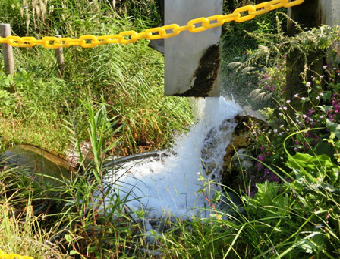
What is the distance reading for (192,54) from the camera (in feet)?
12.7

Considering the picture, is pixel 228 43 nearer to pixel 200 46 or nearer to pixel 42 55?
pixel 42 55

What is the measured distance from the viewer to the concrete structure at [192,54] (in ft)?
12.3

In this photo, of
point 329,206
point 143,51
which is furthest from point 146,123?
point 329,206

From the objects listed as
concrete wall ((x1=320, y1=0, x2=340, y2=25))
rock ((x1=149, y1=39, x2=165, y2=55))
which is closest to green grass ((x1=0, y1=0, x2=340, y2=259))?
concrete wall ((x1=320, y1=0, x2=340, y2=25))

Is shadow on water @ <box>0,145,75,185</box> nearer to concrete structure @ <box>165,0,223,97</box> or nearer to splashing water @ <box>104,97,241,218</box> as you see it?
splashing water @ <box>104,97,241,218</box>

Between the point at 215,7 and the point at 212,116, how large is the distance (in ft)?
3.47

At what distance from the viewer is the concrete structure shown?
3.76 m

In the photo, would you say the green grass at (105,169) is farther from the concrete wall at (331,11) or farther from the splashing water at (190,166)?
the concrete wall at (331,11)

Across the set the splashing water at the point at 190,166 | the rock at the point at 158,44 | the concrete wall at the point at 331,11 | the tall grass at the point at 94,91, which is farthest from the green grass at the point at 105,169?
the rock at the point at 158,44

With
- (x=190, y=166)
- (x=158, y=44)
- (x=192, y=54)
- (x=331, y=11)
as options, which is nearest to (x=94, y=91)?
(x=190, y=166)

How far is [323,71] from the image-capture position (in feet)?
11.2

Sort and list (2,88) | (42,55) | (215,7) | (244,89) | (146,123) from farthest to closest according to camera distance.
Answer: (244,89) → (42,55) → (2,88) → (146,123) → (215,7)

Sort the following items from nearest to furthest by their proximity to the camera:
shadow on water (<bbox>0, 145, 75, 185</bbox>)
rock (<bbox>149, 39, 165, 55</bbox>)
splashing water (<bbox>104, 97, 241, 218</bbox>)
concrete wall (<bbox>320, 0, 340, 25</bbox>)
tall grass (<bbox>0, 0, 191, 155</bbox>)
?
concrete wall (<bbox>320, 0, 340, 25</bbox>)
shadow on water (<bbox>0, 145, 75, 185</bbox>)
splashing water (<bbox>104, 97, 241, 218</bbox>)
tall grass (<bbox>0, 0, 191, 155</bbox>)
rock (<bbox>149, 39, 165, 55</bbox>)

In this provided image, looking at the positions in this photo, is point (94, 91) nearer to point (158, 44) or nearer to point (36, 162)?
point (36, 162)
